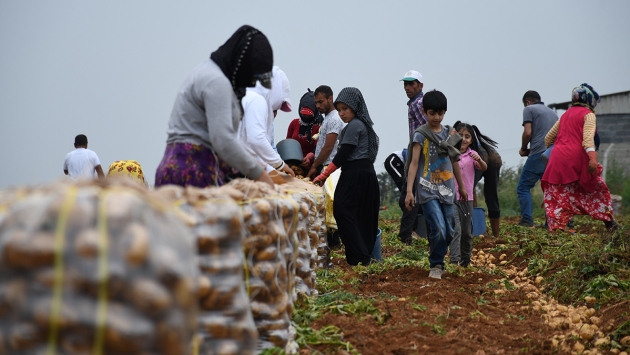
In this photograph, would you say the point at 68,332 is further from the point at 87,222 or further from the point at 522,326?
the point at 522,326

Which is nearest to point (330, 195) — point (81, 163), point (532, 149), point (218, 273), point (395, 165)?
point (395, 165)

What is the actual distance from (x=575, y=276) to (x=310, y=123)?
3.88 meters

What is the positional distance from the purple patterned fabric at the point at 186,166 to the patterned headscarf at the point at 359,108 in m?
3.57

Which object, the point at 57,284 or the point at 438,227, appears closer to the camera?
the point at 57,284

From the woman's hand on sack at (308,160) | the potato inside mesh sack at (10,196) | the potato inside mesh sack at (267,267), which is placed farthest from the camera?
the woman's hand on sack at (308,160)

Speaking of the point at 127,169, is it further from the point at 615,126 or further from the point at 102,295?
the point at 615,126

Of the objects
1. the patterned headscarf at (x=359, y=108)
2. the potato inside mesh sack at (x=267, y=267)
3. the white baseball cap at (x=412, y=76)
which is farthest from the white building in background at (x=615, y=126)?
the potato inside mesh sack at (x=267, y=267)

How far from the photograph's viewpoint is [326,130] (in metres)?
8.48

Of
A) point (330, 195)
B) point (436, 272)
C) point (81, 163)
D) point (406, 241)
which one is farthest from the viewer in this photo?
point (81, 163)

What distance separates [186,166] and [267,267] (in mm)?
990

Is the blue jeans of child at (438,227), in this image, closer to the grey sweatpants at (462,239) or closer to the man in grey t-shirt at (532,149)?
the grey sweatpants at (462,239)

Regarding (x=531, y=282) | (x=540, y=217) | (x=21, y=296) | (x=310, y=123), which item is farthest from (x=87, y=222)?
(x=540, y=217)

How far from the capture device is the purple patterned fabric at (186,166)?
4.37 m

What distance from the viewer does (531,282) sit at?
7473 mm
